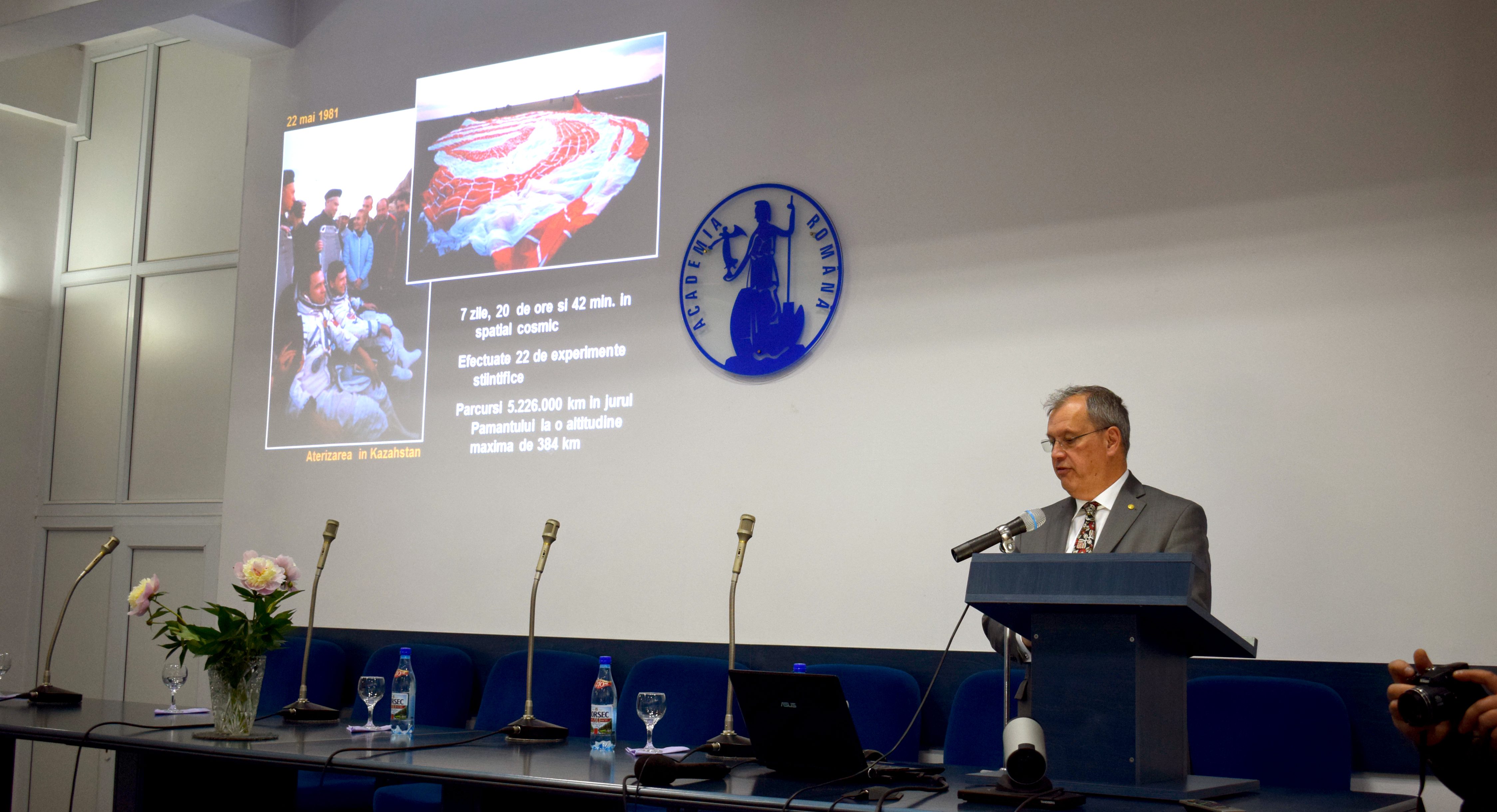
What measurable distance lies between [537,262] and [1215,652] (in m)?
3.19

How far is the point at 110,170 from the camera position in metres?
6.35

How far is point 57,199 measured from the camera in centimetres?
647

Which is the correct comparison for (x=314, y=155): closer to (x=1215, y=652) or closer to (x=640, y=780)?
(x=640, y=780)

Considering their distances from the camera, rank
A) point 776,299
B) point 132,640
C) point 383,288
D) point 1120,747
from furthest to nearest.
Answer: point 132,640, point 383,288, point 776,299, point 1120,747

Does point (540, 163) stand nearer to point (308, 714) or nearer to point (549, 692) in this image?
point (549, 692)

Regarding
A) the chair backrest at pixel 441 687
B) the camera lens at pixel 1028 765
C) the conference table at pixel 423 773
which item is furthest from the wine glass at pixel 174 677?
the camera lens at pixel 1028 765

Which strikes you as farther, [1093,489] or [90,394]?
[90,394]

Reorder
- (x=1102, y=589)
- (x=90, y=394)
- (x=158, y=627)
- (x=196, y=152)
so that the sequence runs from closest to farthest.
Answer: (x=1102, y=589)
(x=158, y=627)
(x=196, y=152)
(x=90, y=394)

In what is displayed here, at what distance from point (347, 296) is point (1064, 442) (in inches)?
130

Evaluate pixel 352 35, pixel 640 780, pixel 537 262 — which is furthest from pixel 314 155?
pixel 640 780

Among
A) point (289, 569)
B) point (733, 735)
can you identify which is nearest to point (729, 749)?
point (733, 735)

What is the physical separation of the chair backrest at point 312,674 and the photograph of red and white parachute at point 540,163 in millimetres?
1584

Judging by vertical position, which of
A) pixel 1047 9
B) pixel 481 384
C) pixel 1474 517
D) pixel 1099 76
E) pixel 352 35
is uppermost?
pixel 352 35

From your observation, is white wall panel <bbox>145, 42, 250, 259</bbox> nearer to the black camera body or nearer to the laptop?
the laptop
